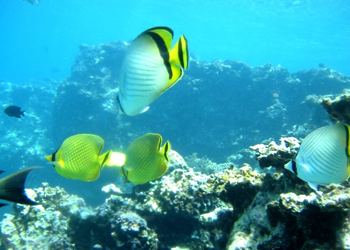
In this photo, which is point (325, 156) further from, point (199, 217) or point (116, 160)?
point (199, 217)

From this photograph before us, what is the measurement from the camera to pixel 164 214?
4.38 meters

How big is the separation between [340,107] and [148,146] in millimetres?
2848

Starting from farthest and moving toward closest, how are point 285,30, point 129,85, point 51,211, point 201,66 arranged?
point 285,30, point 201,66, point 51,211, point 129,85

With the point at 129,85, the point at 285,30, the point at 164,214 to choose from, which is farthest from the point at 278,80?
the point at 285,30

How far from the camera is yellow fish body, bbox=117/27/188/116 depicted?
961 millimetres

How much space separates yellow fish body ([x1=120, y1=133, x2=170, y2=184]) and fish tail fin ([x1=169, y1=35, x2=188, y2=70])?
1322 mm

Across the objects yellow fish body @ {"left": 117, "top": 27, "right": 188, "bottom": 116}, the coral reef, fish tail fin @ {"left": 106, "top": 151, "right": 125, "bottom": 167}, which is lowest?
the coral reef

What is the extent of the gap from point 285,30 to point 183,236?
50.1m

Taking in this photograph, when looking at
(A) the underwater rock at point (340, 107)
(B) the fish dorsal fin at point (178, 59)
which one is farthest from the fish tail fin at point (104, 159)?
(A) the underwater rock at point (340, 107)

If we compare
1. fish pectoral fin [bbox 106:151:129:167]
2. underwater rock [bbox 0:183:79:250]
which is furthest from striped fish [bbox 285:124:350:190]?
underwater rock [bbox 0:183:79:250]

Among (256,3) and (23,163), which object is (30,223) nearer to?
(23,163)

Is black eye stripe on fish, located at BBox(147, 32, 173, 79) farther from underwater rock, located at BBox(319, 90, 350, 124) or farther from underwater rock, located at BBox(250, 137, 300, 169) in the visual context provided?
underwater rock, located at BBox(319, 90, 350, 124)

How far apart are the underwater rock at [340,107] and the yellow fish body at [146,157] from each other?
8.54 ft

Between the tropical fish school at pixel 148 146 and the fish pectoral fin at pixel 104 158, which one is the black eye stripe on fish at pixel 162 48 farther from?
the fish pectoral fin at pixel 104 158
